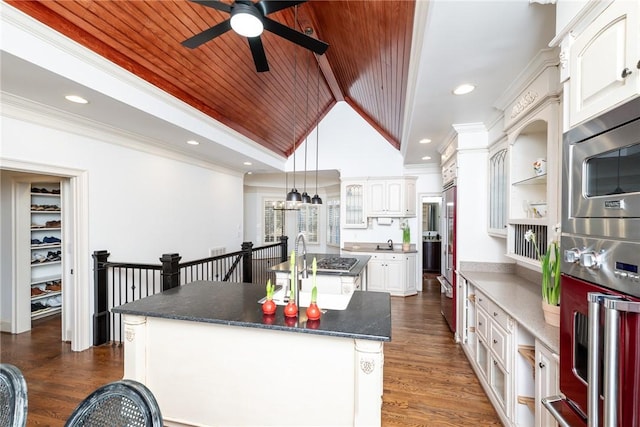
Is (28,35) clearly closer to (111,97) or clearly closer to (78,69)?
(78,69)

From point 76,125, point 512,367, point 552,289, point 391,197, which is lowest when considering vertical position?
point 512,367

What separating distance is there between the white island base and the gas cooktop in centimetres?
182

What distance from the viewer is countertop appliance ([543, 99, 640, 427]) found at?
0.86m

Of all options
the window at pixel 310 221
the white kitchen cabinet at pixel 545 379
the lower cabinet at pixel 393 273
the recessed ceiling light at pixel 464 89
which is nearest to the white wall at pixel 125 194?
the lower cabinet at pixel 393 273

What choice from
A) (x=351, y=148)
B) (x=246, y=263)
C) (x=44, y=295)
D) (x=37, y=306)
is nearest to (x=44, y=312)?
(x=37, y=306)

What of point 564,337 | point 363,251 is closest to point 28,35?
point 564,337

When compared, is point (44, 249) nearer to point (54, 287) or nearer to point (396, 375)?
point (54, 287)

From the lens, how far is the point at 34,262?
435 cm

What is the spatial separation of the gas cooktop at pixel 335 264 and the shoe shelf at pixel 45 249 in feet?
13.8

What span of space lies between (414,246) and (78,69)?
19.3ft

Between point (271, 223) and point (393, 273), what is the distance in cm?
517

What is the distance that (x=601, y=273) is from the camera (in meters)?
1.03

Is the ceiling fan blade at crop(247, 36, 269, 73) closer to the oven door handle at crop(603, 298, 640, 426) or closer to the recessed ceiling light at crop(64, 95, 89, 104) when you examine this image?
the recessed ceiling light at crop(64, 95, 89, 104)

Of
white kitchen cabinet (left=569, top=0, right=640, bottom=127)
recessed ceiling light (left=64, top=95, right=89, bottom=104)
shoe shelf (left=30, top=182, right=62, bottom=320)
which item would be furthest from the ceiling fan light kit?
shoe shelf (left=30, top=182, right=62, bottom=320)
